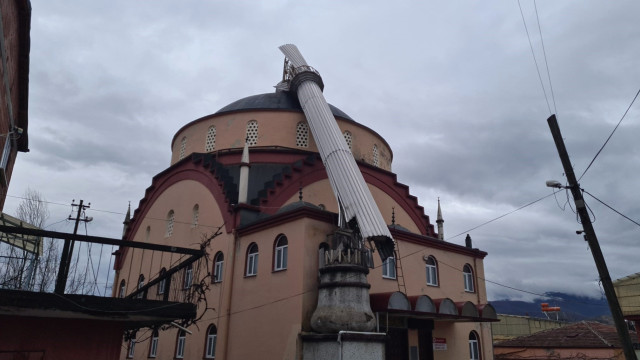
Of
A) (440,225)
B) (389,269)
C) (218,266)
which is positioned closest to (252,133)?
(218,266)

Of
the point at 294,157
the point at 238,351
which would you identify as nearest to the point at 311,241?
the point at 238,351

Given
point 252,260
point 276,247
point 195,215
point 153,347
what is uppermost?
point 195,215

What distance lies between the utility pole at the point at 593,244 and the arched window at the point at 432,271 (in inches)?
347

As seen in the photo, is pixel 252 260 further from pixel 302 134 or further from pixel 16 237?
pixel 302 134

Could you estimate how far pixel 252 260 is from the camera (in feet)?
52.9

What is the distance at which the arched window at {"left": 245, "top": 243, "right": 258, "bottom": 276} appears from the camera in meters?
15.9

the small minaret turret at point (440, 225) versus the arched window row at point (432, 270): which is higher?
the small minaret turret at point (440, 225)

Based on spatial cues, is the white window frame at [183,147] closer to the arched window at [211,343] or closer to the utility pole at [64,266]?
the arched window at [211,343]

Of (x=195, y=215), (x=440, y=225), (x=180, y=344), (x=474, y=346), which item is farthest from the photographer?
(x=440, y=225)

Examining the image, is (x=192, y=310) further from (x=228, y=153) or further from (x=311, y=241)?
(x=228, y=153)

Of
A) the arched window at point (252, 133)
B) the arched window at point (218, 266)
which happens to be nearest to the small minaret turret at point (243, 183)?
the arched window at point (218, 266)

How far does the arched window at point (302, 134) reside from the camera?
2192 centimetres

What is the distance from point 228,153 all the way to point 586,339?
20.4 m

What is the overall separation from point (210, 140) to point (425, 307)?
1328 centimetres
